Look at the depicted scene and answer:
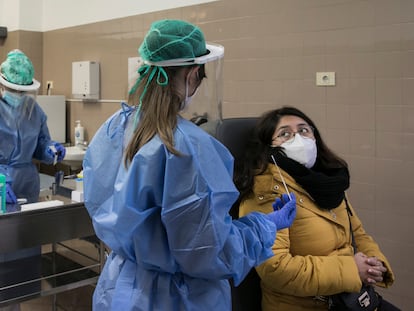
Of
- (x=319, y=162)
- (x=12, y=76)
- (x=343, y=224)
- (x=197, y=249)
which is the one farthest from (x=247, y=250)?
(x=12, y=76)

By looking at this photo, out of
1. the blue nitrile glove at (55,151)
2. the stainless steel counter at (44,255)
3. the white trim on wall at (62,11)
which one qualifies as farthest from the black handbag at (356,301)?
the white trim on wall at (62,11)

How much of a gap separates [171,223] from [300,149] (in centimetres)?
74

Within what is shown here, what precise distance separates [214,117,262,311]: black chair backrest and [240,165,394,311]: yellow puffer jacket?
0.06 m

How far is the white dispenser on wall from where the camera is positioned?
3.86 meters

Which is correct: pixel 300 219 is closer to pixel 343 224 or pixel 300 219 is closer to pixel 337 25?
pixel 343 224

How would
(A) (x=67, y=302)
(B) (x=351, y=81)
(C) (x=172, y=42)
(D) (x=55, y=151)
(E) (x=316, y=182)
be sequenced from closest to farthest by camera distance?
1. (C) (x=172, y=42)
2. (E) (x=316, y=182)
3. (B) (x=351, y=81)
4. (D) (x=55, y=151)
5. (A) (x=67, y=302)

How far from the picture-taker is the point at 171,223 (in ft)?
3.49

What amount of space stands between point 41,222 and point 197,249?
1.23 metres

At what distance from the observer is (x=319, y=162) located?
178 cm

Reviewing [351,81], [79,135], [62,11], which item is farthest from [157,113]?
[62,11]

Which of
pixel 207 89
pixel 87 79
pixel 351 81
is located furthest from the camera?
pixel 87 79

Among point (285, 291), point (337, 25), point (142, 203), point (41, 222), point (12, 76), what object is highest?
point (337, 25)

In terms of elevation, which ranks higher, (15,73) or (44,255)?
(15,73)

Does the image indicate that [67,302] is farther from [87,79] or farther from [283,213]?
[283,213]
